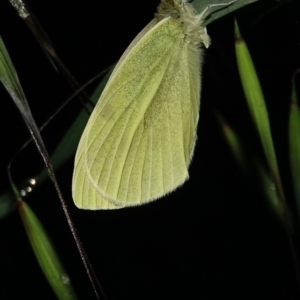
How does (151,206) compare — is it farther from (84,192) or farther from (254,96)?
(254,96)

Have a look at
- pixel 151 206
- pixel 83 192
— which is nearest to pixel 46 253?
pixel 83 192

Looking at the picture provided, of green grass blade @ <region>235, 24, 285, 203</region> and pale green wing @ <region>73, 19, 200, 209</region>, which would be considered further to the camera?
pale green wing @ <region>73, 19, 200, 209</region>

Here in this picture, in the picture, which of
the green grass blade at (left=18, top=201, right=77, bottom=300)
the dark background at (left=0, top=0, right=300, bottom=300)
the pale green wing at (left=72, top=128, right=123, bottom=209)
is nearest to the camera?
the green grass blade at (left=18, top=201, right=77, bottom=300)

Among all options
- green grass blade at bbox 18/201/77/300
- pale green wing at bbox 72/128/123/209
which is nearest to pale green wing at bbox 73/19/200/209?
pale green wing at bbox 72/128/123/209

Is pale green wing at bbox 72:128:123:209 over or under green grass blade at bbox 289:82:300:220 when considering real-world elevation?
over

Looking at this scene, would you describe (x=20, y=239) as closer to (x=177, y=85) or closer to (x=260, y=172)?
(x=177, y=85)

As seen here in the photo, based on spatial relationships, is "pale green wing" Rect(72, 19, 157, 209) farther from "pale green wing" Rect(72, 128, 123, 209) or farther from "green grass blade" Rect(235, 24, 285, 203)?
"green grass blade" Rect(235, 24, 285, 203)

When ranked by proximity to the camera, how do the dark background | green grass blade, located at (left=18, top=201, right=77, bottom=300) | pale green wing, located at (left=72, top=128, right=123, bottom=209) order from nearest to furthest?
green grass blade, located at (left=18, top=201, right=77, bottom=300) < pale green wing, located at (left=72, top=128, right=123, bottom=209) < the dark background
